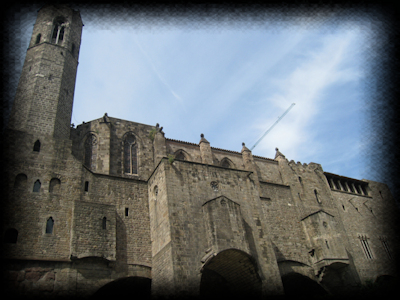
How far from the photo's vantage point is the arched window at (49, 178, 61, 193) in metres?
19.6

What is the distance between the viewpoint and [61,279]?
1702cm

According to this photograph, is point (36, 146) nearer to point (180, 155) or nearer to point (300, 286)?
point (180, 155)

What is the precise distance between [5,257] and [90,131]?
10.6 meters

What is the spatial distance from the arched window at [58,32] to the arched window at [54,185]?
11645 millimetres

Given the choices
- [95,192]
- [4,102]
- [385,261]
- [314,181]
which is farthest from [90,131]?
[385,261]

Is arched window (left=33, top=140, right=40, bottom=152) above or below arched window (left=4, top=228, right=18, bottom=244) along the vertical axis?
above

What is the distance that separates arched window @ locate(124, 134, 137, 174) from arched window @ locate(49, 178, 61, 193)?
5025mm

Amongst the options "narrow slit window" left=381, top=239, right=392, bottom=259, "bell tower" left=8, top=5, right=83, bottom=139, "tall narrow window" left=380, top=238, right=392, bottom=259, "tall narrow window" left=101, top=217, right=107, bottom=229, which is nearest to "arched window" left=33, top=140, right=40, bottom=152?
"bell tower" left=8, top=5, right=83, bottom=139

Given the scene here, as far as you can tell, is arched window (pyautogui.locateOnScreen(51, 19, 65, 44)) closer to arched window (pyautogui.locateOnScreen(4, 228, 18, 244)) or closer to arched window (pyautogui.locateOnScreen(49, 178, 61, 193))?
arched window (pyautogui.locateOnScreen(49, 178, 61, 193))

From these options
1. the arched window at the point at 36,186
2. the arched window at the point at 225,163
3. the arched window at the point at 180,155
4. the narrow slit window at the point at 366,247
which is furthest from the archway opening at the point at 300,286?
the arched window at the point at 36,186

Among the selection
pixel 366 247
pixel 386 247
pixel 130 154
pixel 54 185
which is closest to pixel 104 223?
pixel 54 185

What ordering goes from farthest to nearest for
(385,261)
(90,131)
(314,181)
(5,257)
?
(314,181)
(385,261)
(90,131)
(5,257)

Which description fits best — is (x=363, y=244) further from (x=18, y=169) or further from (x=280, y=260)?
(x=18, y=169)

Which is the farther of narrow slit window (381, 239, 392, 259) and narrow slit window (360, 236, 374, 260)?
narrow slit window (381, 239, 392, 259)
